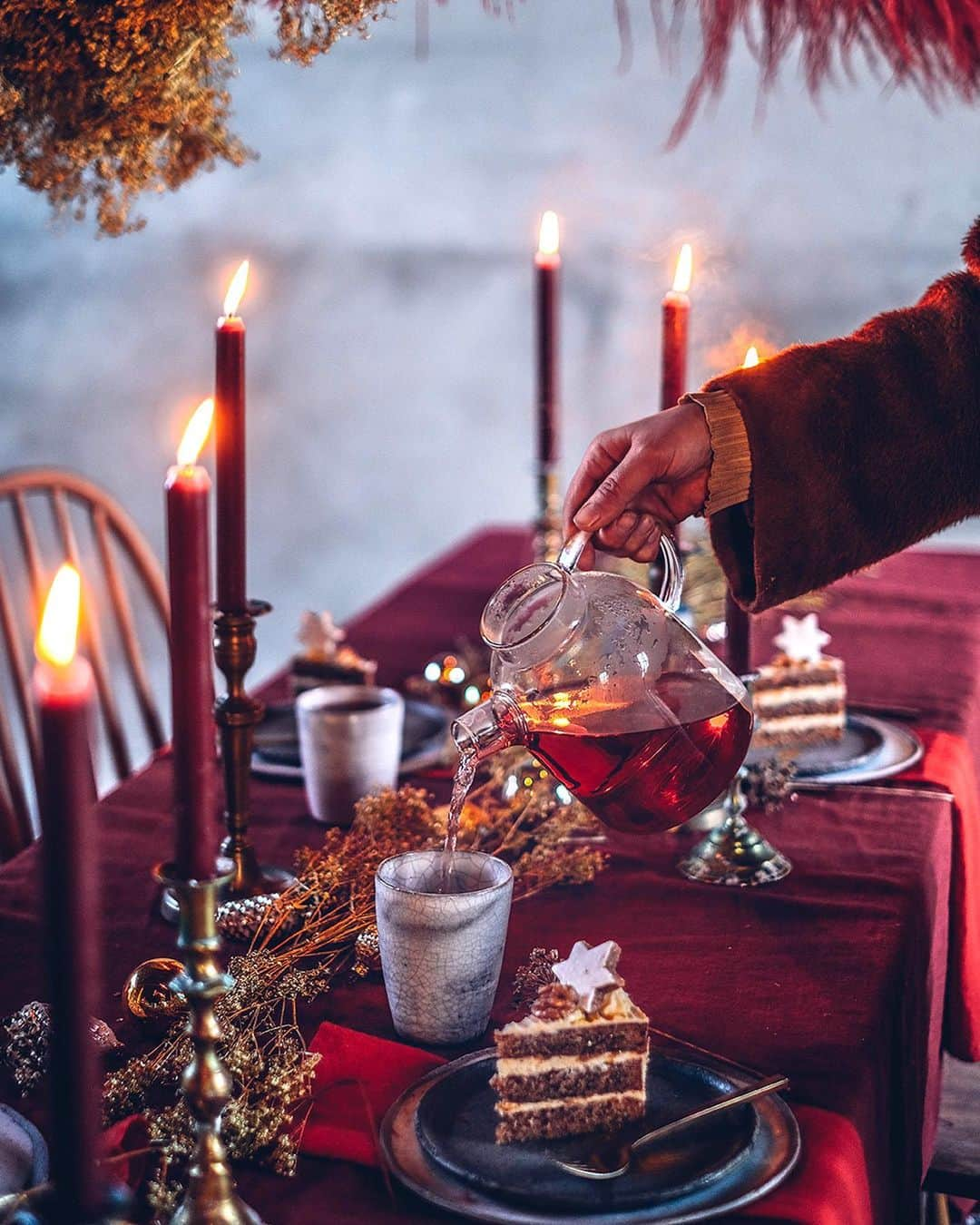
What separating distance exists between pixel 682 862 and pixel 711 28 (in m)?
1.54

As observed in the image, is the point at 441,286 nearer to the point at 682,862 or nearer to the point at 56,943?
the point at 682,862

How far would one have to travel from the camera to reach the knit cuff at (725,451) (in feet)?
3.68

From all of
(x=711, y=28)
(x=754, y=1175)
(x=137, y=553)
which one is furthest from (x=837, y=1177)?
(x=711, y=28)

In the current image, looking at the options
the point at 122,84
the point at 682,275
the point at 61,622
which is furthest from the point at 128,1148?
the point at 682,275

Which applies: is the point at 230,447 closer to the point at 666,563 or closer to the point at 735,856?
the point at 666,563

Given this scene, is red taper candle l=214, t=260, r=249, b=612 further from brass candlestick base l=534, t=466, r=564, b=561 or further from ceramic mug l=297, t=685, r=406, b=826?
brass candlestick base l=534, t=466, r=564, b=561

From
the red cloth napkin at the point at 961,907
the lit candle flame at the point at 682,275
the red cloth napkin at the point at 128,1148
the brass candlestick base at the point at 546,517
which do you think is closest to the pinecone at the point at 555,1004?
the red cloth napkin at the point at 128,1148

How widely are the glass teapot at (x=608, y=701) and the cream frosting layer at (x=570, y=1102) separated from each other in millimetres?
217

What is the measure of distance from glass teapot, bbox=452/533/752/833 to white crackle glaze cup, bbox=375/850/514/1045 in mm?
80

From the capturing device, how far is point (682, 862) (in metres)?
1.17

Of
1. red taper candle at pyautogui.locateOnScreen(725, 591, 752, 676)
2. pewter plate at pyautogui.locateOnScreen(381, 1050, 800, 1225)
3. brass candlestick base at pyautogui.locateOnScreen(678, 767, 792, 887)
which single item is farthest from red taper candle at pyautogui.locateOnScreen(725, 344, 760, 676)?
pewter plate at pyautogui.locateOnScreen(381, 1050, 800, 1225)

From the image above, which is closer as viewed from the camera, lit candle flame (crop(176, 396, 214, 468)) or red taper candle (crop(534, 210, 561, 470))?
lit candle flame (crop(176, 396, 214, 468))

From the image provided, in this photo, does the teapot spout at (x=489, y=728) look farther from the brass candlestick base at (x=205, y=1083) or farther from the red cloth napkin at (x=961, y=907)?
the red cloth napkin at (x=961, y=907)

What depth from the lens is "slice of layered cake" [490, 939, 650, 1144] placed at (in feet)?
2.48
